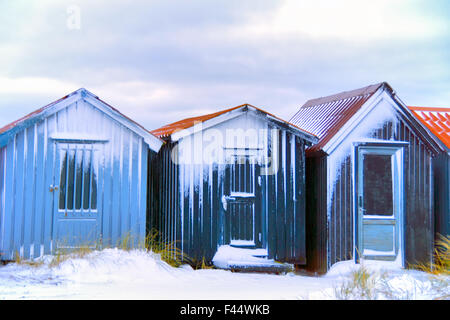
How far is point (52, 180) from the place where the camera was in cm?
1279

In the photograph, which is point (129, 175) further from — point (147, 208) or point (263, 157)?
point (263, 157)

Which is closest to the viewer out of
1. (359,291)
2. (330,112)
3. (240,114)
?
(359,291)

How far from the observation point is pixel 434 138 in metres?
14.5

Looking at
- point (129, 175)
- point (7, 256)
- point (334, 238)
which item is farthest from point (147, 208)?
point (334, 238)

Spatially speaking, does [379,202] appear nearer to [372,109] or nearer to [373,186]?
[373,186]

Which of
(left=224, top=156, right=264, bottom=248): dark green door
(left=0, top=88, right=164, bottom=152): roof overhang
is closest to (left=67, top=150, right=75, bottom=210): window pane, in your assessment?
(left=0, top=88, right=164, bottom=152): roof overhang

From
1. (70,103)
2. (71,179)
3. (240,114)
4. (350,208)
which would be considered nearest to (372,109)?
(350,208)

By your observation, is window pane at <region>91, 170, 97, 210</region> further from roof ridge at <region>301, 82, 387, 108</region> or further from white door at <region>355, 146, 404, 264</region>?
roof ridge at <region>301, 82, 387, 108</region>

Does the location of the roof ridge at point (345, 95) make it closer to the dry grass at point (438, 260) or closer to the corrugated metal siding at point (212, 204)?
the corrugated metal siding at point (212, 204)

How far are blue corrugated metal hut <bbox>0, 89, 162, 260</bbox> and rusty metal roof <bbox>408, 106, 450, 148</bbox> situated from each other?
750cm

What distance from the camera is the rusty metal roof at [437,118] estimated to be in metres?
16.1

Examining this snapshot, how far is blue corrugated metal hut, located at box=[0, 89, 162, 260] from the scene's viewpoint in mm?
12641

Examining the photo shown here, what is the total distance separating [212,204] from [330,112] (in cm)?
415
